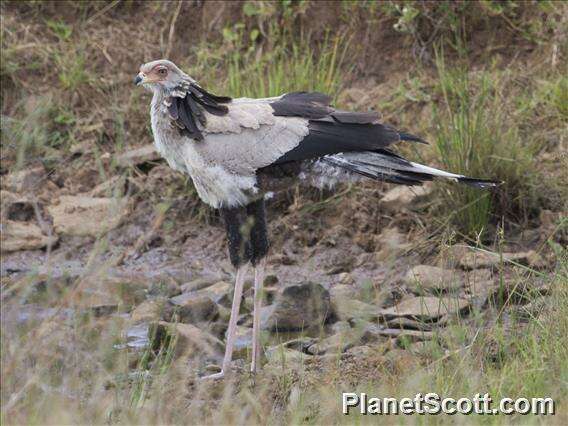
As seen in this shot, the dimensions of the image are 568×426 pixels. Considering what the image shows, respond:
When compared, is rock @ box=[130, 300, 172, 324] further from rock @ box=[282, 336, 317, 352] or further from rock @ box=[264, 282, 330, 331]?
rock @ box=[282, 336, 317, 352]

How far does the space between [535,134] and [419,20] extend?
1.52 meters

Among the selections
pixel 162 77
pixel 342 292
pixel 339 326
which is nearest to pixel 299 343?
pixel 339 326

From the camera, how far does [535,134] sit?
7.44 metres

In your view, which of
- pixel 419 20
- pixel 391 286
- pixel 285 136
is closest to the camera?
pixel 285 136

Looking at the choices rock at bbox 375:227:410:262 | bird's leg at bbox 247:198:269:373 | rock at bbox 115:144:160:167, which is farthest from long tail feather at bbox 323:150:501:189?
rock at bbox 115:144:160:167

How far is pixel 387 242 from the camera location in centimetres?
713

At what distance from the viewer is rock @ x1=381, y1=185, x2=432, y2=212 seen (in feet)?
23.7

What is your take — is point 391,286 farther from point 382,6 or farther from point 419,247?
point 382,6

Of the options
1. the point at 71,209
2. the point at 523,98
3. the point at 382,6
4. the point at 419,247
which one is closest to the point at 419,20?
the point at 382,6

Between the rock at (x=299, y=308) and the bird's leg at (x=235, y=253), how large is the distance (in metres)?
0.38

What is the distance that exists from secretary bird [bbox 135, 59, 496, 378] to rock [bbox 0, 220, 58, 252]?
6.92 feet

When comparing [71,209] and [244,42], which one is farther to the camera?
[244,42]

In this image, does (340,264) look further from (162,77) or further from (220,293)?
(162,77)

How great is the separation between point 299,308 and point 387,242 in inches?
35.9
